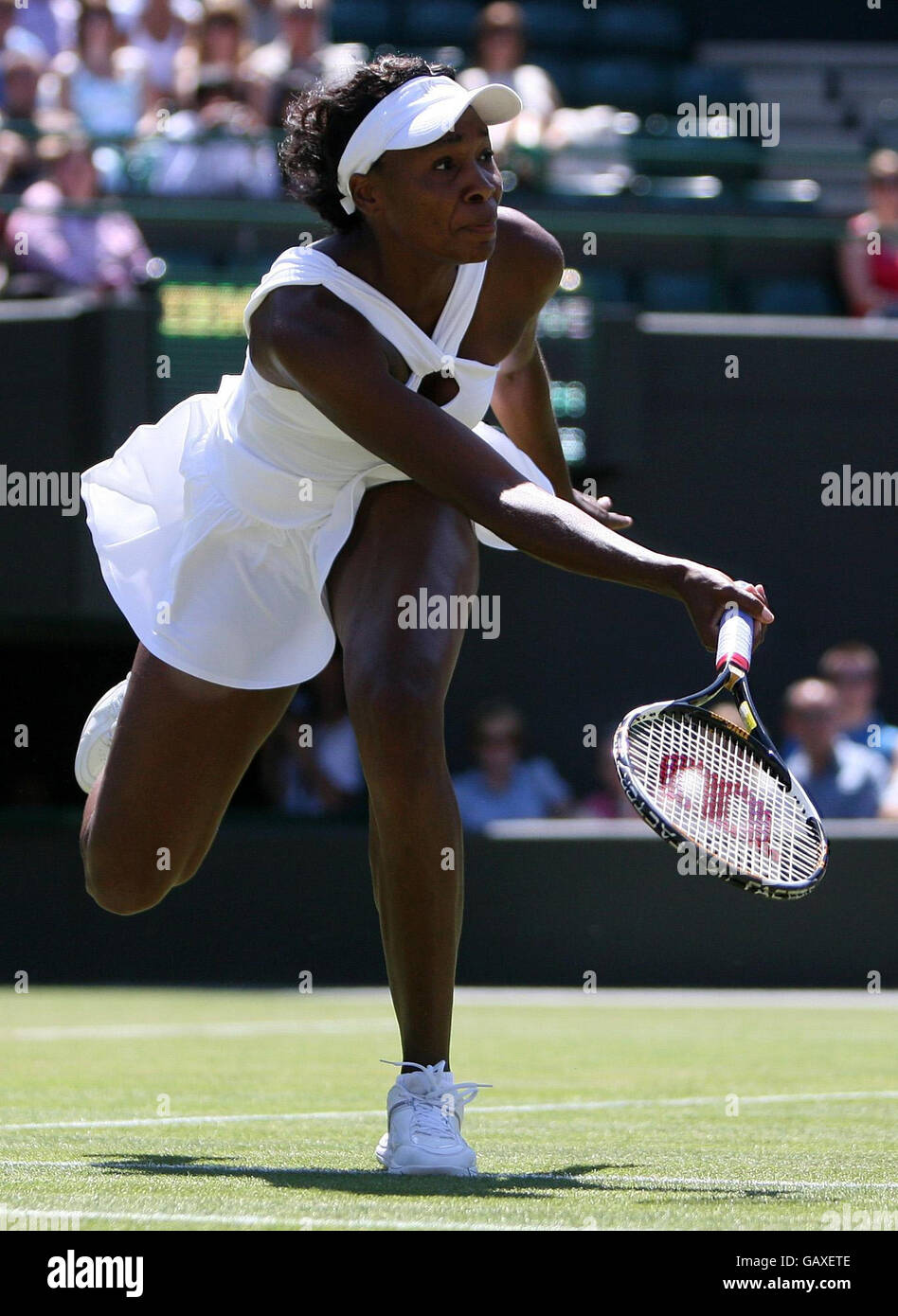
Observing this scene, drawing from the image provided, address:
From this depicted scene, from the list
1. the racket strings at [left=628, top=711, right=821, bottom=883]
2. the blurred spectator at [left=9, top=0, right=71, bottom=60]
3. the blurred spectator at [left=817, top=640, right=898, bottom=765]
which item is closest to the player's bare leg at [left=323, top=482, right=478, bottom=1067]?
the racket strings at [left=628, top=711, right=821, bottom=883]

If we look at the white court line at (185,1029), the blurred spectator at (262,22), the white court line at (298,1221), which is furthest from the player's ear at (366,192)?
the blurred spectator at (262,22)

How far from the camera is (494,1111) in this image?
5020 mm

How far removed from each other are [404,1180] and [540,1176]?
270mm

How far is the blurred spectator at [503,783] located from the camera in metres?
9.84

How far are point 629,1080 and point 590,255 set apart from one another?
19.4 feet

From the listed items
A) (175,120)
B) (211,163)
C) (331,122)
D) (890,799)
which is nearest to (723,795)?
(331,122)

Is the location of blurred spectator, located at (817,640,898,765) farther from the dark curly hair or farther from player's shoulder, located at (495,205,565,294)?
the dark curly hair

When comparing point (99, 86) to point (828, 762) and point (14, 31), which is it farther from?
point (828, 762)

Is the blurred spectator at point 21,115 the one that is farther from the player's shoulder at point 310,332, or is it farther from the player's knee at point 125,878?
the player's shoulder at point 310,332

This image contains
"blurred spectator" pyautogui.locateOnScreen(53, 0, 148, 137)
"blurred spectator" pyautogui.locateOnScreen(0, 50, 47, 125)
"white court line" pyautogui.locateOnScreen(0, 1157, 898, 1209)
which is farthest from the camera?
"blurred spectator" pyautogui.locateOnScreen(53, 0, 148, 137)

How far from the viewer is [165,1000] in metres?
8.55

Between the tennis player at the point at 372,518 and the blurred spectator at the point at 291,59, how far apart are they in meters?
→ 6.32

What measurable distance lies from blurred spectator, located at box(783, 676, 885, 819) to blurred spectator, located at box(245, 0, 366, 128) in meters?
3.98

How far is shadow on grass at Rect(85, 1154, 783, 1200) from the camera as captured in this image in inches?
138
